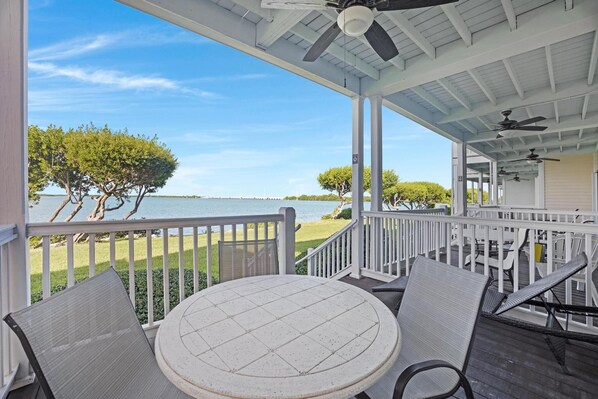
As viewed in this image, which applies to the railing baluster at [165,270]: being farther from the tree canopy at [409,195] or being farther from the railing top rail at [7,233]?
the tree canopy at [409,195]

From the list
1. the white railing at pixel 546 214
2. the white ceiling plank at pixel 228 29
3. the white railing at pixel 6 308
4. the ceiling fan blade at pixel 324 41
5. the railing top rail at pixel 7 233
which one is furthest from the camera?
the white railing at pixel 546 214

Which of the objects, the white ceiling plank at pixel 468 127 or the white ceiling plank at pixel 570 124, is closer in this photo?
the white ceiling plank at pixel 570 124

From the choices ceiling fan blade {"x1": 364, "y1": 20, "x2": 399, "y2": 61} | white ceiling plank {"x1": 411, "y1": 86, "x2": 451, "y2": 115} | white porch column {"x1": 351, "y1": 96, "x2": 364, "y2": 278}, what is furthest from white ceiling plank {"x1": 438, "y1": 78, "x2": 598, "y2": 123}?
ceiling fan blade {"x1": 364, "y1": 20, "x2": 399, "y2": 61}

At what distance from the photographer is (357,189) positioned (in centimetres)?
445

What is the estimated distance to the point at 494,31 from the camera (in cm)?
319

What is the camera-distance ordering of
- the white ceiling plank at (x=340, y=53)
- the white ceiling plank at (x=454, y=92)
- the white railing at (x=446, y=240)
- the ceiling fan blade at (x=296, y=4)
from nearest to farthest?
1. the ceiling fan blade at (x=296, y=4)
2. the white railing at (x=446, y=240)
3. the white ceiling plank at (x=340, y=53)
4. the white ceiling plank at (x=454, y=92)

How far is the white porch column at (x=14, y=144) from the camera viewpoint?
1738mm

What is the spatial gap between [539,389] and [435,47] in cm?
395

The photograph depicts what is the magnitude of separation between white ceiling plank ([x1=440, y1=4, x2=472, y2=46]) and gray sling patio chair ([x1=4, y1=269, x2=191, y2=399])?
12.7 ft

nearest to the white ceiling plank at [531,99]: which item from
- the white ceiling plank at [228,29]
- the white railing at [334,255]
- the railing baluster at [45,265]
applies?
the white ceiling plank at [228,29]

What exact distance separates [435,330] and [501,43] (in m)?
3.51

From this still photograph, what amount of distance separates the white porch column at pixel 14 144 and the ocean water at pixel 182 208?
43.3 inches

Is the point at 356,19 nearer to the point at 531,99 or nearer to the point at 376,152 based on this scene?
the point at 376,152

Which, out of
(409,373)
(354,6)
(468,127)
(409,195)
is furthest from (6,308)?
(409,195)
